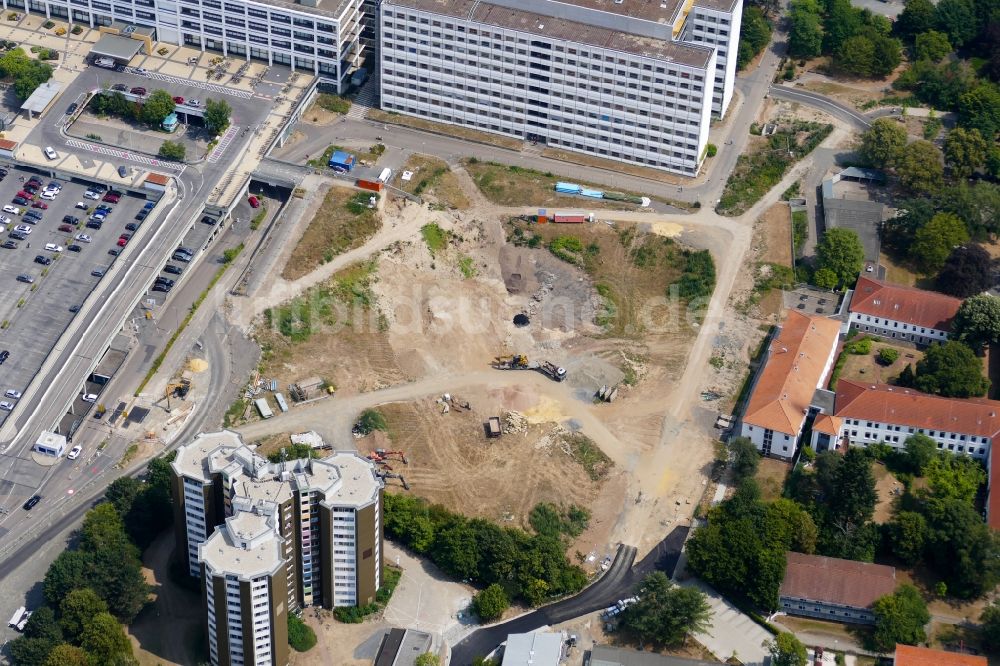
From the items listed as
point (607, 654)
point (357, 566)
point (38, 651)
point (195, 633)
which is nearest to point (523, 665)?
point (607, 654)

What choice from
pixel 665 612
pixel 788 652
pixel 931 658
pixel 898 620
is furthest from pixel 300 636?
pixel 931 658

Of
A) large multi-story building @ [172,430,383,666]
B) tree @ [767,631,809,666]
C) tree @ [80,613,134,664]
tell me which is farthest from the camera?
tree @ [767,631,809,666]

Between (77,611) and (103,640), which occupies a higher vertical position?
(77,611)

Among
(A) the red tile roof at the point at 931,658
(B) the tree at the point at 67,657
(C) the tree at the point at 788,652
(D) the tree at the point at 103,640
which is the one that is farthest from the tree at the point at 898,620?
(B) the tree at the point at 67,657

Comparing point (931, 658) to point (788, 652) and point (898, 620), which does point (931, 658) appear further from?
point (788, 652)

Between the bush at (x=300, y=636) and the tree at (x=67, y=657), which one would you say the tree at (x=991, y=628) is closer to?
the bush at (x=300, y=636)

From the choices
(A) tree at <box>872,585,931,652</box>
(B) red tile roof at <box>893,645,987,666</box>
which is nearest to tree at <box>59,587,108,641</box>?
(A) tree at <box>872,585,931,652</box>

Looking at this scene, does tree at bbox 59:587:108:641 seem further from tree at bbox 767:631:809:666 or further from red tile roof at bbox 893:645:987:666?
red tile roof at bbox 893:645:987:666

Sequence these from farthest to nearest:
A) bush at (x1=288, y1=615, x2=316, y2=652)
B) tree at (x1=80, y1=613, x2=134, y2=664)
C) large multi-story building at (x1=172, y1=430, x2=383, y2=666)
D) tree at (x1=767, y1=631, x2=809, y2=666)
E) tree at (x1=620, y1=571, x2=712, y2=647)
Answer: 1. bush at (x1=288, y1=615, x2=316, y2=652)
2. tree at (x1=620, y1=571, x2=712, y2=647)
3. tree at (x1=767, y1=631, x2=809, y2=666)
4. tree at (x1=80, y1=613, x2=134, y2=664)
5. large multi-story building at (x1=172, y1=430, x2=383, y2=666)
